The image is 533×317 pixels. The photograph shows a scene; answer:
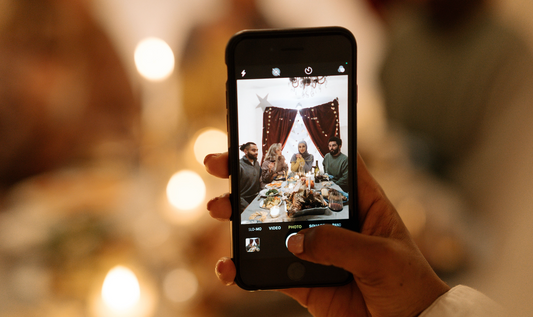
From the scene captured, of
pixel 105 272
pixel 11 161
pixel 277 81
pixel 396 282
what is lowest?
pixel 105 272

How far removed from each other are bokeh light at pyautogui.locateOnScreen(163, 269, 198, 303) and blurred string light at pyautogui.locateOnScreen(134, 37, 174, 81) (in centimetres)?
50

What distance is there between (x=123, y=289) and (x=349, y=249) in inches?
22.8

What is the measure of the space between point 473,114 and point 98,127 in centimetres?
95

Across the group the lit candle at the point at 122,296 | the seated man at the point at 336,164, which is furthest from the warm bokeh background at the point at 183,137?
the seated man at the point at 336,164

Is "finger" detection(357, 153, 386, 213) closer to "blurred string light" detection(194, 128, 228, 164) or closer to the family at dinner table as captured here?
the family at dinner table

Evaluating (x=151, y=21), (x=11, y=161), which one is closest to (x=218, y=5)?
(x=151, y=21)

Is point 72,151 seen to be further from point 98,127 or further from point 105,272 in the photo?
point 105,272

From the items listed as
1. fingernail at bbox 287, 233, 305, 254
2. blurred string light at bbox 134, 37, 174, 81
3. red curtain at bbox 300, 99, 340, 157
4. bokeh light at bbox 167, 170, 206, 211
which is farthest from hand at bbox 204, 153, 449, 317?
blurred string light at bbox 134, 37, 174, 81

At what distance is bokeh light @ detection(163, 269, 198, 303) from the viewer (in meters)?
0.70

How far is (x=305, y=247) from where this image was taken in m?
0.38

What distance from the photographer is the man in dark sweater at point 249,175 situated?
43 centimetres

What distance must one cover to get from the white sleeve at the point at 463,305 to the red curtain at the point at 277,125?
0.96ft

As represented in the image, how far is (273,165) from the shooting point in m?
0.43

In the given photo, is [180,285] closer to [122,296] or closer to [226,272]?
[122,296]
